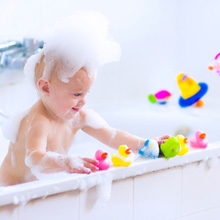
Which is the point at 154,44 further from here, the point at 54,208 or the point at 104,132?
the point at 54,208

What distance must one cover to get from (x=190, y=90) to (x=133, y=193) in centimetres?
105

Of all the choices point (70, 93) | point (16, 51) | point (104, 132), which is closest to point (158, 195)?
point (104, 132)

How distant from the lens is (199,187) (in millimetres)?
1461

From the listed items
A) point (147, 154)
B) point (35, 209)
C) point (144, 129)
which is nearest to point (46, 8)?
point (144, 129)

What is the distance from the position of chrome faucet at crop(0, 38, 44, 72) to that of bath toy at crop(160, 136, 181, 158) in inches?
31.1

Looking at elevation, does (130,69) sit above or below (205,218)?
above

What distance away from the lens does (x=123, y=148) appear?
1287mm

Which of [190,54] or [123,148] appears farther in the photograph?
[190,54]

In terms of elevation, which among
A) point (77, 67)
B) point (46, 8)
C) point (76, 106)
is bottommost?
point (76, 106)

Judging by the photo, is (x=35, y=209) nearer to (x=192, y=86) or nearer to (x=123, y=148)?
(x=123, y=148)

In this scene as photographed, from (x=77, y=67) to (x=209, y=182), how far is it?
529 mm

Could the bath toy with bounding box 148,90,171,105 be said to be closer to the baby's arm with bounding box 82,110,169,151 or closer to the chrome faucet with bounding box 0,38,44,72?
the chrome faucet with bounding box 0,38,44,72

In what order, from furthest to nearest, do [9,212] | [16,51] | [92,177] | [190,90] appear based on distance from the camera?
[190,90] → [16,51] → [92,177] → [9,212]

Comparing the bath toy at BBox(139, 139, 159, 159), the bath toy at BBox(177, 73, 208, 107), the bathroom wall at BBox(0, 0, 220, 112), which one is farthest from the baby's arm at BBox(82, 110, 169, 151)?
the bath toy at BBox(177, 73, 208, 107)
